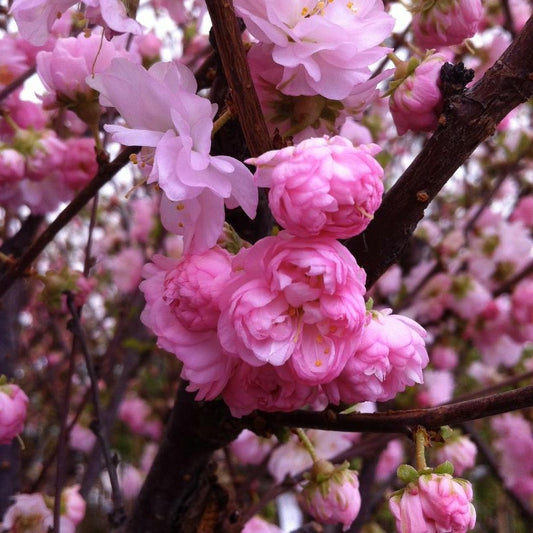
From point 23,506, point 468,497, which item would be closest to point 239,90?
point 468,497

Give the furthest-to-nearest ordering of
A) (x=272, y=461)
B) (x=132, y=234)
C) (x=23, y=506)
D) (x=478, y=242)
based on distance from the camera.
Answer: (x=132, y=234), (x=478, y=242), (x=272, y=461), (x=23, y=506)

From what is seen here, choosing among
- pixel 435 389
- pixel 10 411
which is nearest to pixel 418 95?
pixel 10 411

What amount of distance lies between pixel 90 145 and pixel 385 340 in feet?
2.50

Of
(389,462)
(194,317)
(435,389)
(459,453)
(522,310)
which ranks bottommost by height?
(389,462)

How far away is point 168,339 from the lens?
55 cm

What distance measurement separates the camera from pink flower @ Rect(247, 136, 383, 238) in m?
0.45

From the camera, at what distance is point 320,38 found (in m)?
0.55

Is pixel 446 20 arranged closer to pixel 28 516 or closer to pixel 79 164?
pixel 79 164

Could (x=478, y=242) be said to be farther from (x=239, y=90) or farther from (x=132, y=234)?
(x=239, y=90)

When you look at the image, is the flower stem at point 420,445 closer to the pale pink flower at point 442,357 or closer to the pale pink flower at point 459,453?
the pale pink flower at point 459,453

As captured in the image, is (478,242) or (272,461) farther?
(478,242)

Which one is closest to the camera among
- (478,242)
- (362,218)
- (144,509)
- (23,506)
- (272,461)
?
(362,218)

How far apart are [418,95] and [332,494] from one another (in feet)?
1.51

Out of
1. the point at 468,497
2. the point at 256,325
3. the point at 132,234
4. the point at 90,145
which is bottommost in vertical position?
the point at 132,234
